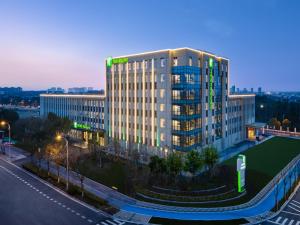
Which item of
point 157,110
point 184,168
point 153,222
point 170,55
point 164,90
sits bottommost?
point 153,222

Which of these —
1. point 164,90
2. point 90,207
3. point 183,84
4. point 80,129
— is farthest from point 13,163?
point 183,84

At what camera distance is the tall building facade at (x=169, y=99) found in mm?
64812

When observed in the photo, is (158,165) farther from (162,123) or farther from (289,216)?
(289,216)

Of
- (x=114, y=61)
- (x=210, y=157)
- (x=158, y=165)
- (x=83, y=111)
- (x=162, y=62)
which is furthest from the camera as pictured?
(x=83, y=111)

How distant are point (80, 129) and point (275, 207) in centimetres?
6891

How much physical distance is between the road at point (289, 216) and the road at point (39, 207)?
67.7 ft

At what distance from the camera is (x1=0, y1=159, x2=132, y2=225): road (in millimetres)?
37938

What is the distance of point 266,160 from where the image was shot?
70.1 m

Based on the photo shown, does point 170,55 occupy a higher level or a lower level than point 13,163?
higher

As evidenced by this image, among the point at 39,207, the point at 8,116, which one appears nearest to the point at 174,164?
the point at 39,207

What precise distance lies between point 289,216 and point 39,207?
3715cm

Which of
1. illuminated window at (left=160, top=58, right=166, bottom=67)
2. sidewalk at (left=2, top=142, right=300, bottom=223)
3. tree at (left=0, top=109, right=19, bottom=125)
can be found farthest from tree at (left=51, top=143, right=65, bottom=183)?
tree at (left=0, top=109, right=19, bottom=125)

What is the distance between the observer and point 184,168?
162ft

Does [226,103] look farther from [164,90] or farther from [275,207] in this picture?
[275,207]
